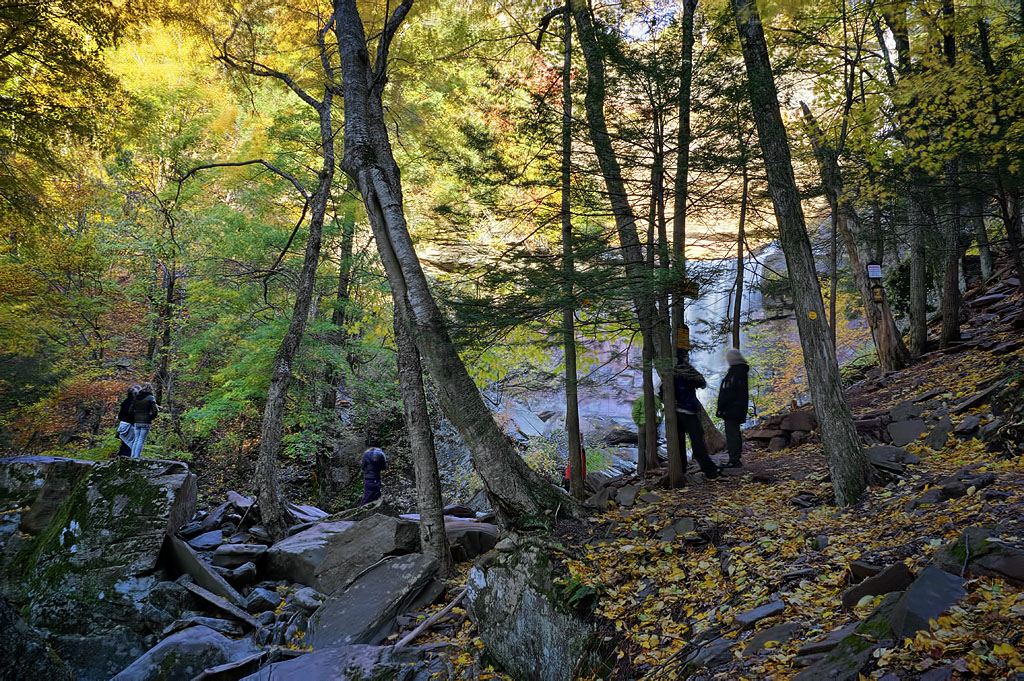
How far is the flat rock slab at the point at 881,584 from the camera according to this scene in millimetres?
3244

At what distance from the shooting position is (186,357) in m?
14.7

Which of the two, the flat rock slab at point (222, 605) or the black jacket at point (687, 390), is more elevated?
the black jacket at point (687, 390)

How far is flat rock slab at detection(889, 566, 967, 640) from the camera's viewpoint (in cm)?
262

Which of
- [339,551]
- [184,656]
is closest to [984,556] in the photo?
[184,656]

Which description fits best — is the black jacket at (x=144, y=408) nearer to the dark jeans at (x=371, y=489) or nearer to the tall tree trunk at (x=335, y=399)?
the dark jeans at (x=371, y=489)

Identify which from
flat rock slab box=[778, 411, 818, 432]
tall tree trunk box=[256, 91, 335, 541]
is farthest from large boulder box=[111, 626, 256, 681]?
flat rock slab box=[778, 411, 818, 432]

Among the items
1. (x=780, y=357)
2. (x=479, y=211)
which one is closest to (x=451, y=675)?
(x=479, y=211)

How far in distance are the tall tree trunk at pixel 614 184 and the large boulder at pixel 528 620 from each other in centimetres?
276

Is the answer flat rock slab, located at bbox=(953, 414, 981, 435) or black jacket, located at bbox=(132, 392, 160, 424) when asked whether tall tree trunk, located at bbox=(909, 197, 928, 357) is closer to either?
flat rock slab, located at bbox=(953, 414, 981, 435)

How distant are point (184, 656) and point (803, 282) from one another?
713cm

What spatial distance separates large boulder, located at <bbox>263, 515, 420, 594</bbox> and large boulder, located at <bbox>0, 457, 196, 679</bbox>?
4.92ft

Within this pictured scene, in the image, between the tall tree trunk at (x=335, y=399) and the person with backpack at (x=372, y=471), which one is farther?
the tall tree trunk at (x=335, y=399)

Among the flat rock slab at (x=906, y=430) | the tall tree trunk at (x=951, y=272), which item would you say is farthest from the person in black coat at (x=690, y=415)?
the tall tree trunk at (x=951, y=272)

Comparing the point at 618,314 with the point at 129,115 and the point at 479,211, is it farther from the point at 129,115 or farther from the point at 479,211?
the point at 129,115
